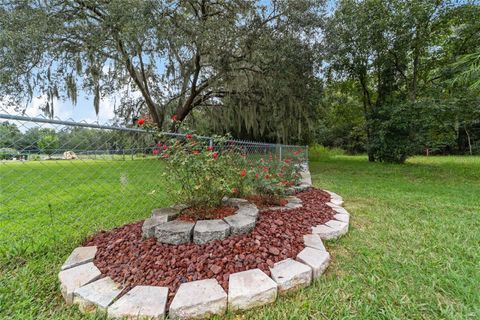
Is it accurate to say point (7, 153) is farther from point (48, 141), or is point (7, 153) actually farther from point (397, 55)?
point (397, 55)

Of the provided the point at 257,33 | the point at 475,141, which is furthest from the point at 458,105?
the point at 475,141

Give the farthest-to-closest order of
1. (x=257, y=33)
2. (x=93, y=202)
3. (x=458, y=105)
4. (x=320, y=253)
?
(x=458, y=105)
(x=257, y=33)
(x=93, y=202)
(x=320, y=253)

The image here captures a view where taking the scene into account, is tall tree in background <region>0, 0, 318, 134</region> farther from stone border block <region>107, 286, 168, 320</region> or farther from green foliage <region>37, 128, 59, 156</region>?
stone border block <region>107, 286, 168, 320</region>

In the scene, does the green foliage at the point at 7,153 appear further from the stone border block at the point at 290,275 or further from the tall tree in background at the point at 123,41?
the tall tree in background at the point at 123,41

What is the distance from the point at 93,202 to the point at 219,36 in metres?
3.98

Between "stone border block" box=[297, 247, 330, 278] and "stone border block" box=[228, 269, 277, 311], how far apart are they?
0.29m

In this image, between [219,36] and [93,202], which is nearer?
[93,202]

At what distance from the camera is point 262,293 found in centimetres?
107

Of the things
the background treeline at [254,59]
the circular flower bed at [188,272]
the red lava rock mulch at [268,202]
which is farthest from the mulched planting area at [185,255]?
the background treeline at [254,59]

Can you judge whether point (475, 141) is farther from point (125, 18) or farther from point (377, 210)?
point (125, 18)

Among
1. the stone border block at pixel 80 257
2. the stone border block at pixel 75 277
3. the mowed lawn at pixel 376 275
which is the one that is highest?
the stone border block at pixel 80 257

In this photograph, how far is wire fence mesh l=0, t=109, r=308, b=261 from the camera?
1339 millimetres

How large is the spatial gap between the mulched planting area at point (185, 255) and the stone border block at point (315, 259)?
0.18ft

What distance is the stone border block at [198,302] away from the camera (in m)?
0.97
